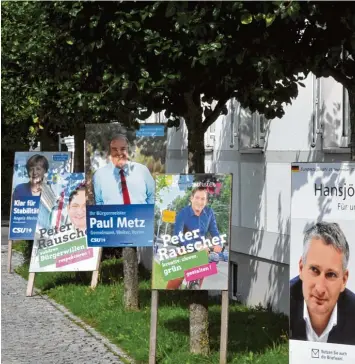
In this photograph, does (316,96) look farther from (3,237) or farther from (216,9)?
(3,237)

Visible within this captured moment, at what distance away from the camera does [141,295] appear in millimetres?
14922

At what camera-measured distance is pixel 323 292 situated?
7.13 metres

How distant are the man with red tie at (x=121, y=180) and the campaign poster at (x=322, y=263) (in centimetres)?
522

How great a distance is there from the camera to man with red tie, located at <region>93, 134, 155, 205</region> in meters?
12.5

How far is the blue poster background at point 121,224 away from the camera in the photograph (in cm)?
A: 1248

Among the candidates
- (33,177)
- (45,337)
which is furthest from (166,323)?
(33,177)

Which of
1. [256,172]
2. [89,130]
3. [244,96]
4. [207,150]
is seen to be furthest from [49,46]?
[207,150]

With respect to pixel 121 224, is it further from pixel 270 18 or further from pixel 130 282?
pixel 270 18

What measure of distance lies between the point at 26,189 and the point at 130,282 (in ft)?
20.2

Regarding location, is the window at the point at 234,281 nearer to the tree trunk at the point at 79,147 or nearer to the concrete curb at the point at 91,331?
the concrete curb at the point at 91,331

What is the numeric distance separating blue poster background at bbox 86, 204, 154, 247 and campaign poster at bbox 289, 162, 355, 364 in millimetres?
5138

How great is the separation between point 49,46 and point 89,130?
77.0 inches

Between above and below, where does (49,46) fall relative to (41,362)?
above

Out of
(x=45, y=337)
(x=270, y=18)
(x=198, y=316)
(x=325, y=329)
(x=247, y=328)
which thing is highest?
(x=270, y=18)
